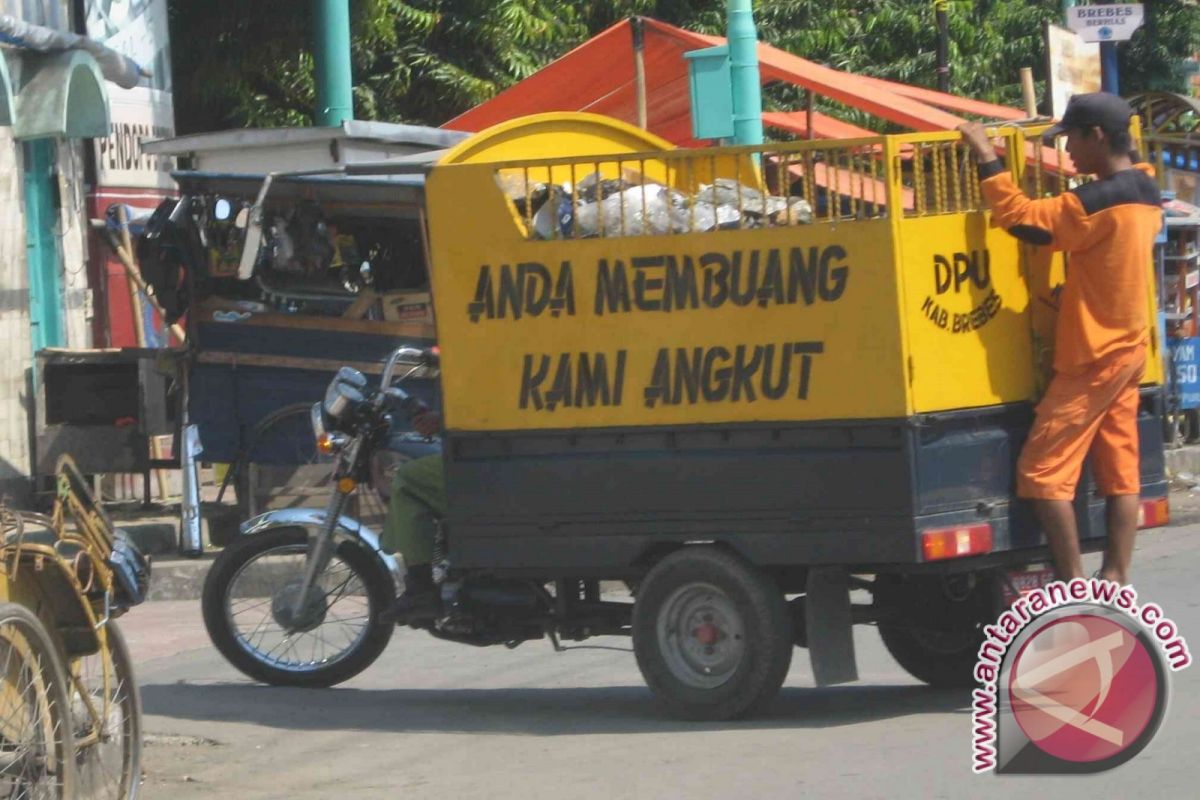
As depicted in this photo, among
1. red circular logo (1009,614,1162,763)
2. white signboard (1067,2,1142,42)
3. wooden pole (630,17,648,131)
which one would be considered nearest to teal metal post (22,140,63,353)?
wooden pole (630,17,648,131)

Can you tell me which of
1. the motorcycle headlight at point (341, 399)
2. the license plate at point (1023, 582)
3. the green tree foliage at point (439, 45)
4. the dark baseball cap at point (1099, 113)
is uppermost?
the green tree foliage at point (439, 45)

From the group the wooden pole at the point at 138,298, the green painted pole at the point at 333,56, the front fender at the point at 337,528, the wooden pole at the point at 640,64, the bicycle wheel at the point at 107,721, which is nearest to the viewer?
the bicycle wheel at the point at 107,721

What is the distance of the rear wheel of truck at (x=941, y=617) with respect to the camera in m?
6.88

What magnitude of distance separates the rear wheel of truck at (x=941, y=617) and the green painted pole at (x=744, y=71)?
508cm

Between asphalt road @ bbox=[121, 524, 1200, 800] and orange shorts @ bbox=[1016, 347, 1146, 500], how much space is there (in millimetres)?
862

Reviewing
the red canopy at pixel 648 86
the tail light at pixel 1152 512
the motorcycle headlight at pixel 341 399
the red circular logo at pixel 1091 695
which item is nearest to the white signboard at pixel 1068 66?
the red canopy at pixel 648 86

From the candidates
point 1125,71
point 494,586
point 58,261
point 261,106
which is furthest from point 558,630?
point 1125,71

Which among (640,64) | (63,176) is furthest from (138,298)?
(640,64)

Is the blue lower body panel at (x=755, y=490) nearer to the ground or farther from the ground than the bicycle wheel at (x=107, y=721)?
farther from the ground

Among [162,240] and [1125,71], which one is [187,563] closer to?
[162,240]

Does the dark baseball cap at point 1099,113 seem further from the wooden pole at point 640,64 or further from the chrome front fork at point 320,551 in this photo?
the wooden pole at point 640,64

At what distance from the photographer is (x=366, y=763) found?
6.30 m

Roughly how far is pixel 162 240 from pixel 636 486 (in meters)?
4.93

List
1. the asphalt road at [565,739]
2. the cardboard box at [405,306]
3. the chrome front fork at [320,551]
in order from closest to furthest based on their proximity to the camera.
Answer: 1. the asphalt road at [565,739]
2. the chrome front fork at [320,551]
3. the cardboard box at [405,306]
